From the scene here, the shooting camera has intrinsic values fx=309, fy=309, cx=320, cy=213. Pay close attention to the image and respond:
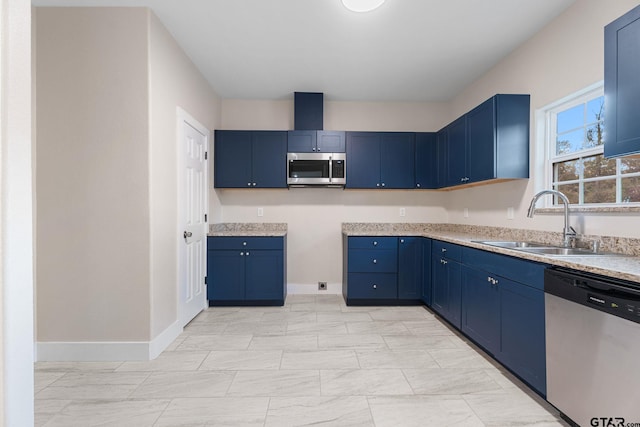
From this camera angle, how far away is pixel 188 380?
2123 millimetres

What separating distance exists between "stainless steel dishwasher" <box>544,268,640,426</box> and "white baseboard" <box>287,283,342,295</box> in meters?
2.83

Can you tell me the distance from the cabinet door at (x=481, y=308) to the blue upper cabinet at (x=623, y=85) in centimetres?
106

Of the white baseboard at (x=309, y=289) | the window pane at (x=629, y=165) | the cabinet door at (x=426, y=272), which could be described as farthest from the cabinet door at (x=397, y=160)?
the window pane at (x=629, y=165)

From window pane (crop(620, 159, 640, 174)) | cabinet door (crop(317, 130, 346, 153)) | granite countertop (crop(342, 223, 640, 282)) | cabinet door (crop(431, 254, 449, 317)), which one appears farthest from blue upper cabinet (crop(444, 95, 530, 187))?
cabinet door (crop(317, 130, 346, 153))

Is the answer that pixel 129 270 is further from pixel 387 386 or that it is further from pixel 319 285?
pixel 319 285

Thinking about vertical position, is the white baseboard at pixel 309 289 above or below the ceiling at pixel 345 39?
below

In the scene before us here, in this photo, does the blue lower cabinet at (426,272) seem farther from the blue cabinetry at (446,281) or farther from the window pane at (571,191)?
the window pane at (571,191)

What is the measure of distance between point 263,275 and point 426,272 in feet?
6.31

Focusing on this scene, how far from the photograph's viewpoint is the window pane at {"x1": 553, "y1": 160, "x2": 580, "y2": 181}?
2420 millimetres

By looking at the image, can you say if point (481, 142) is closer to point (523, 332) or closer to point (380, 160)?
point (380, 160)

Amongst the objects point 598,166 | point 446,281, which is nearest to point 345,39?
point 598,166

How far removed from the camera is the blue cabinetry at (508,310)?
1845 millimetres

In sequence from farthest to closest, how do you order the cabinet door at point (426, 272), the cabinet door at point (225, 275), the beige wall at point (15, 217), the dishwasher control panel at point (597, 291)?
the cabinet door at point (225, 275), the cabinet door at point (426, 272), the dishwasher control panel at point (597, 291), the beige wall at point (15, 217)

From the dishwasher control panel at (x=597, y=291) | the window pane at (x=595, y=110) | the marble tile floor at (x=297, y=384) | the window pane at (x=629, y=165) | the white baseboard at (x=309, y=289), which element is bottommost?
the marble tile floor at (x=297, y=384)
